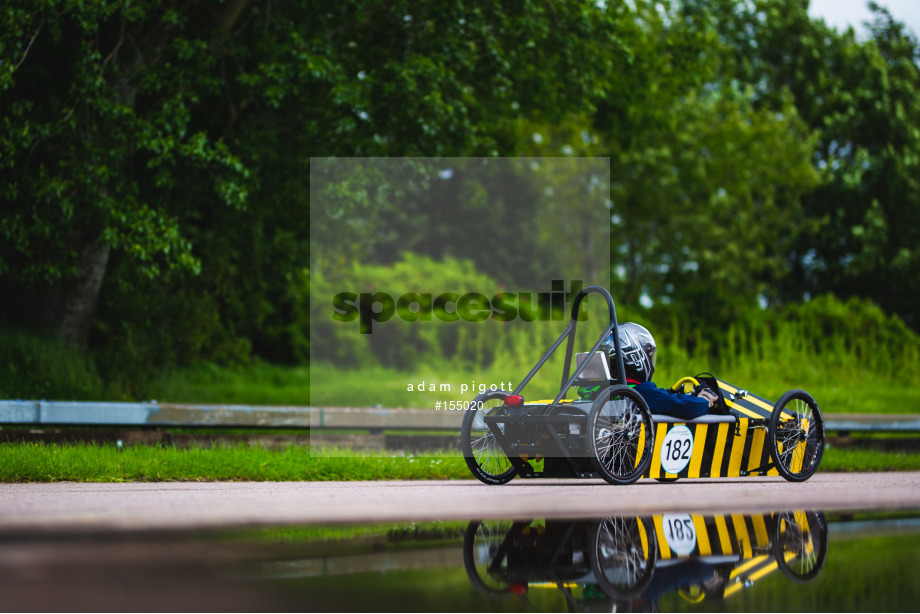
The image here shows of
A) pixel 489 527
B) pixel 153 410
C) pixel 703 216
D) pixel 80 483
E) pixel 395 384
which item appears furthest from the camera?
pixel 703 216

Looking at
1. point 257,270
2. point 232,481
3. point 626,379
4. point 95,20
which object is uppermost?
point 95,20

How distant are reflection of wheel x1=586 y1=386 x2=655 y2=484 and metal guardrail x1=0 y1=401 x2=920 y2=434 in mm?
5276

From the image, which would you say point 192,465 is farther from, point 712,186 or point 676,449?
point 712,186

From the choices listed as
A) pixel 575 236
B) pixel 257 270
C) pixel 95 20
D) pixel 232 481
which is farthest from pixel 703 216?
pixel 232 481

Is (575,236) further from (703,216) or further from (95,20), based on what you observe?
(95,20)

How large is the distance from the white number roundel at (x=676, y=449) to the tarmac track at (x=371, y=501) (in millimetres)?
173

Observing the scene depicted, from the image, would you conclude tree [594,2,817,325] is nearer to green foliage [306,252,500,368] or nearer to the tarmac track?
green foliage [306,252,500,368]

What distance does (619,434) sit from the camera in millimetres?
8008

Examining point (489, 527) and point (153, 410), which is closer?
point (489, 527)

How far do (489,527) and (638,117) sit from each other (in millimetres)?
13517

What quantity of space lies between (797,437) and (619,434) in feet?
7.32

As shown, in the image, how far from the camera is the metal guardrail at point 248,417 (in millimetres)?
11057

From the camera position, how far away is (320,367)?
23.6 metres

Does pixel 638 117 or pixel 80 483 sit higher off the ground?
pixel 638 117
